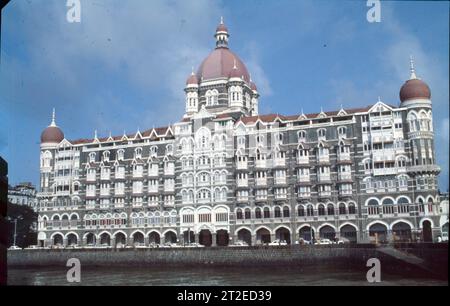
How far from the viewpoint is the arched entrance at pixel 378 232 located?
23.9 m

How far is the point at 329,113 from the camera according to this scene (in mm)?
25594

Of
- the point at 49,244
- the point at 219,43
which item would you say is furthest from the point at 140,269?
the point at 219,43

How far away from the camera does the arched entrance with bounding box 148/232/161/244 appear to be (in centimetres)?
2902

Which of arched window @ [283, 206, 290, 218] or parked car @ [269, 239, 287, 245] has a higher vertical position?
arched window @ [283, 206, 290, 218]

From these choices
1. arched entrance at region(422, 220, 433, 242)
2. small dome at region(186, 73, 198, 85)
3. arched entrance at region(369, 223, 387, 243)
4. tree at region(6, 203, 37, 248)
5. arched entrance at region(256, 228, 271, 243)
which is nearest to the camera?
arched entrance at region(422, 220, 433, 242)

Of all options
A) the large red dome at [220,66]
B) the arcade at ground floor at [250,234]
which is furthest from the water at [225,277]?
the large red dome at [220,66]

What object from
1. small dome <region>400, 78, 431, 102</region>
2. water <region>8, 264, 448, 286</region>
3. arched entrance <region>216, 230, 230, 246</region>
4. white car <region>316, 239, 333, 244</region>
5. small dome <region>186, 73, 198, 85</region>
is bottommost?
water <region>8, 264, 448, 286</region>

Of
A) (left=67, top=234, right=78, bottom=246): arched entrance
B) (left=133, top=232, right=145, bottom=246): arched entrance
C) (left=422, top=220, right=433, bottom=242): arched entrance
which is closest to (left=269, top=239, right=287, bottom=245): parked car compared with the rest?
(left=422, top=220, right=433, bottom=242): arched entrance

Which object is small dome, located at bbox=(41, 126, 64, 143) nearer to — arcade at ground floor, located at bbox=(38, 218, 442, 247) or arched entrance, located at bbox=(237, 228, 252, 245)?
arcade at ground floor, located at bbox=(38, 218, 442, 247)

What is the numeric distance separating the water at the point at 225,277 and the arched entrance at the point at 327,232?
4.55 metres

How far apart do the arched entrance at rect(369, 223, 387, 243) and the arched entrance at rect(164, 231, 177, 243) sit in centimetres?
1104

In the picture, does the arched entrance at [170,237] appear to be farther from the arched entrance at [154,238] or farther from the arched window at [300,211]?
the arched window at [300,211]

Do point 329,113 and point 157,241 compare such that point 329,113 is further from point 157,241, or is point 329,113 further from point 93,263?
point 93,263

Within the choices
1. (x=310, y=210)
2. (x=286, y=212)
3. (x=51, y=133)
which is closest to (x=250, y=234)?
(x=286, y=212)
